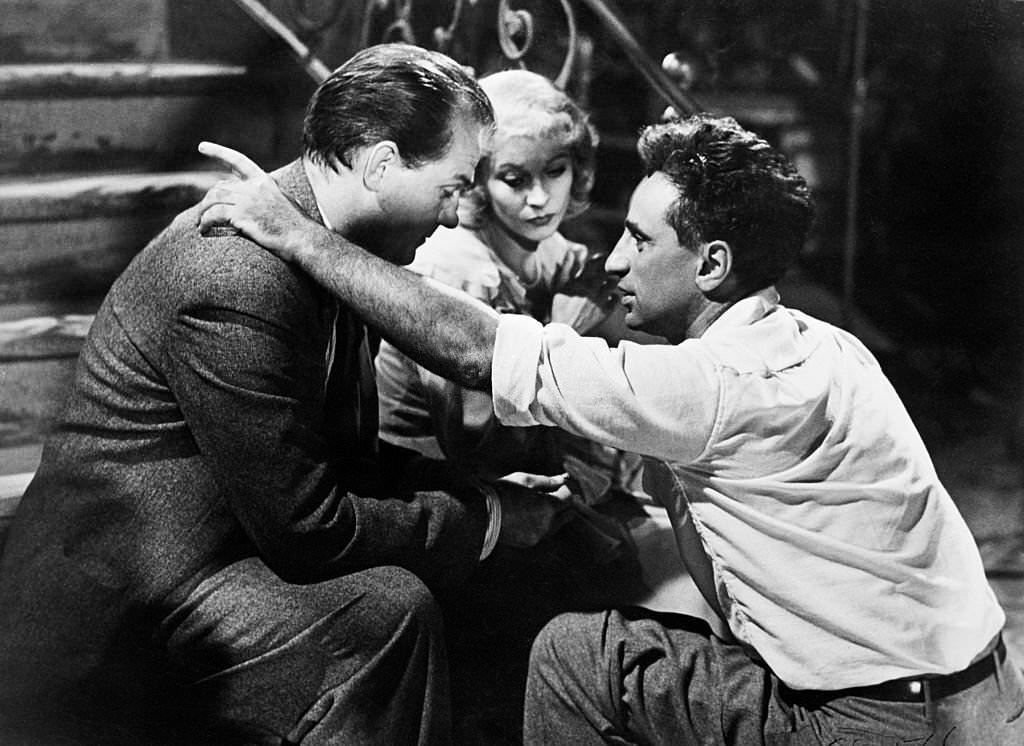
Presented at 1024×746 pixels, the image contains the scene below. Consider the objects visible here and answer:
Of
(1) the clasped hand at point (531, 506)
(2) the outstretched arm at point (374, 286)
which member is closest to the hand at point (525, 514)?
(1) the clasped hand at point (531, 506)

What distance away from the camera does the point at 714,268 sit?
265 cm

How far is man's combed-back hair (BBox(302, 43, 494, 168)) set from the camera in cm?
260

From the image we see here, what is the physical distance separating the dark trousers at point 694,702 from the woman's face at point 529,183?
2.99 ft

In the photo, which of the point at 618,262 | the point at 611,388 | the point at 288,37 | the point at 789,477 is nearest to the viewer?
the point at 611,388

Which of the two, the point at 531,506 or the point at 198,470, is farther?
the point at 531,506

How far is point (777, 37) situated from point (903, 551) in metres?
1.18

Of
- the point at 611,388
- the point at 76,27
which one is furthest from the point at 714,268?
the point at 76,27

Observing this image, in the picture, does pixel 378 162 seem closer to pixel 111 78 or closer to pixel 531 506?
pixel 111 78

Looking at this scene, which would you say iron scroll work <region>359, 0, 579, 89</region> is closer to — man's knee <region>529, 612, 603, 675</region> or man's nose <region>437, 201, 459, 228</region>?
man's nose <region>437, 201, 459, 228</region>

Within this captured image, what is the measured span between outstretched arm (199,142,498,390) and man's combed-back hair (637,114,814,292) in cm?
48

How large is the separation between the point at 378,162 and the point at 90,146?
683 mm

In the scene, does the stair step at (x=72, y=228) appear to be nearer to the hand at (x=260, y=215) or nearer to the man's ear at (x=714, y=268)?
the hand at (x=260, y=215)

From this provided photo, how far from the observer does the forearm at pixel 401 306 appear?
2555mm

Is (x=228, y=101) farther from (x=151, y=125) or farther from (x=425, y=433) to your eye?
(x=425, y=433)
